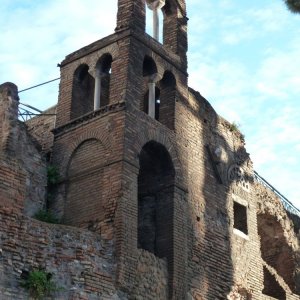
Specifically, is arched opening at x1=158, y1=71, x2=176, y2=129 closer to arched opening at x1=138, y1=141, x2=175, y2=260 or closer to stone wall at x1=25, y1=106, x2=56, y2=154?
arched opening at x1=138, y1=141, x2=175, y2=260

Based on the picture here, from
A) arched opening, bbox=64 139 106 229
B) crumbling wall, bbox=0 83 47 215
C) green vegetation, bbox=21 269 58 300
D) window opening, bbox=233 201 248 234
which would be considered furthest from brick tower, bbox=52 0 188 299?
window opening, bbox=233 201 248 234

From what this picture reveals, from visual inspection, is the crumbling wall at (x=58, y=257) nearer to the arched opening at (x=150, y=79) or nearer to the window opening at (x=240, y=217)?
the arched opening at (x=150, y=79)

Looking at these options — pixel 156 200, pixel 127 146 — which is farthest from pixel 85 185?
pixel 156 200

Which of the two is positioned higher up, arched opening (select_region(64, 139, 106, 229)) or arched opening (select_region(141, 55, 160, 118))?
arched opening (select_region(141, 55, 160, 118))

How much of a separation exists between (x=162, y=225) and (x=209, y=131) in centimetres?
335

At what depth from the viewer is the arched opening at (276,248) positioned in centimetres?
2133

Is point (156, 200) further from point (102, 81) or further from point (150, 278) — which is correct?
point (102, 81)

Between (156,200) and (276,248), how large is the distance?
627 cm

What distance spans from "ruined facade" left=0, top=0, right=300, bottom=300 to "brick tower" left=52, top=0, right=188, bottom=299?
0.09ft

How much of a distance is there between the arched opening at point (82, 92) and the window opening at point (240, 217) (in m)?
4.30

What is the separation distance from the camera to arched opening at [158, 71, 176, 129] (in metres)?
17.5

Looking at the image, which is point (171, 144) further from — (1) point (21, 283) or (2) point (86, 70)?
(1) point (21, 283)

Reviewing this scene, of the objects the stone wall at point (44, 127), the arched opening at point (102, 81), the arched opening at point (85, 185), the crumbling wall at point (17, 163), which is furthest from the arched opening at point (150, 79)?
the crumbling wall at point (17, 163)

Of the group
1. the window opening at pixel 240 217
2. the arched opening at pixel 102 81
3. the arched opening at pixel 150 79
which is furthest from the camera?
the window opening at pixel 240 217
